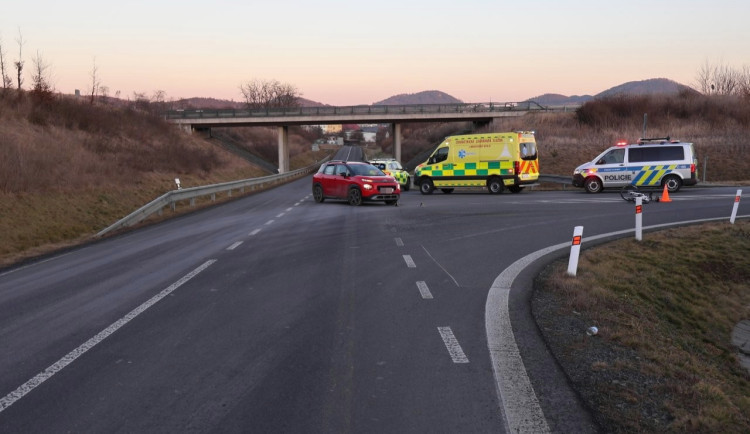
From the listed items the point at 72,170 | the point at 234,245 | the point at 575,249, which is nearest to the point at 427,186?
the point at 72,170

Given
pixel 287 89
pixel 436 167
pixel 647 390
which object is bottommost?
pixel 647 390

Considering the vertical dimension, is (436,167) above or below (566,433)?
above

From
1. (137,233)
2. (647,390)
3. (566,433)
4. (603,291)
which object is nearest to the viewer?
(566,433)

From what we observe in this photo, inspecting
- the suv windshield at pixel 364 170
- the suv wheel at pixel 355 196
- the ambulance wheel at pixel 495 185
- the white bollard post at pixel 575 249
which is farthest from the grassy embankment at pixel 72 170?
the ambulance wheel at pixel 495 185

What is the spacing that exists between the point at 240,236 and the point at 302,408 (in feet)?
33.3

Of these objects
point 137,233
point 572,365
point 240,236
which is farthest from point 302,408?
point 137,233

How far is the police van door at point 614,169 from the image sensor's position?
82.3 feet

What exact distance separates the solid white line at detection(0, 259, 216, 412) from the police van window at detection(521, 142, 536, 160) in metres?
20.9

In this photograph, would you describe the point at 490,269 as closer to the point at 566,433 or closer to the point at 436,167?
the point at 566,433

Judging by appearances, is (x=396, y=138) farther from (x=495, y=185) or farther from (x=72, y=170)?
(x=72, y=170)

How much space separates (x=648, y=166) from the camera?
24.5 m

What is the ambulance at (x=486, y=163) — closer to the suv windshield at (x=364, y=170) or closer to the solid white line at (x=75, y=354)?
the suv windshield at (x=364, y=170)

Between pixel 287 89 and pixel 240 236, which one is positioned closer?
pixel 240 236

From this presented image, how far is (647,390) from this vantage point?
457cm
